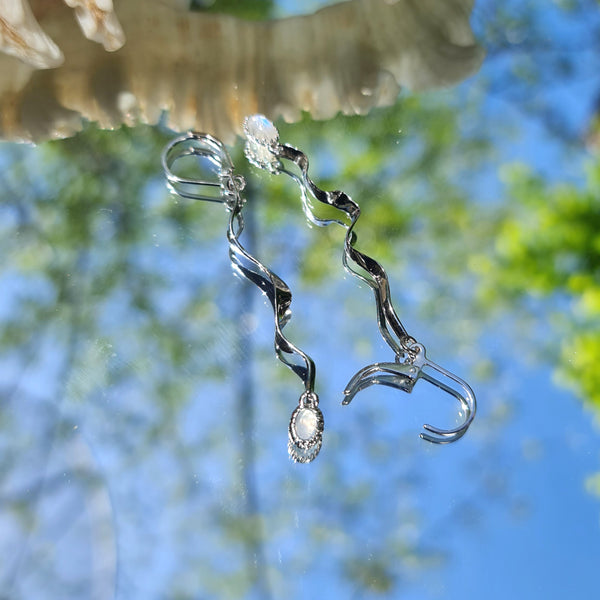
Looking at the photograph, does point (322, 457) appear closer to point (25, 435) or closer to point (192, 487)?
point (192, 487)

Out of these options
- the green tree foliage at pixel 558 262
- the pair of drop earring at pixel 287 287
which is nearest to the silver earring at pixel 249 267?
the pair of drop earring at pixel 287 287

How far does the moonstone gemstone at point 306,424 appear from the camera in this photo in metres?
0.57

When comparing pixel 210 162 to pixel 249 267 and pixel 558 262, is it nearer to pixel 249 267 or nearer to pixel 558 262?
pixel 249 267

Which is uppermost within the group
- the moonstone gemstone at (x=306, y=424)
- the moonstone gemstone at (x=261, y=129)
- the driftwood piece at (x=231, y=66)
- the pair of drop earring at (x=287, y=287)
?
the driftwood piece at (x=231, y=66)

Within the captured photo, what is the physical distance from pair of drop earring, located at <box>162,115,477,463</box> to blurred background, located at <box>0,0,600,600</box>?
11 mm

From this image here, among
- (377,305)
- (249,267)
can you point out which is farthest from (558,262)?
(249,267)

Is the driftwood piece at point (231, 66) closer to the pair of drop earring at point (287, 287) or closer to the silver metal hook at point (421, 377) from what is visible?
the pair of drop earring at point (287, 287)

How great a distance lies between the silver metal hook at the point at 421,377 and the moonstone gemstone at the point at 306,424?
4 cm

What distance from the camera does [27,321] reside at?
0.61 metres

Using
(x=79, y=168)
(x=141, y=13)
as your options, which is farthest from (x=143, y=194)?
(x=141, y=13)

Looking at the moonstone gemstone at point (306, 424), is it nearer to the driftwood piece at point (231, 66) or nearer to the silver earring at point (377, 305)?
the silver earring at point (377, 305)

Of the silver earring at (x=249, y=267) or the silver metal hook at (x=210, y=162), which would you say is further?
the silver metal hook at (x=210, y=162)

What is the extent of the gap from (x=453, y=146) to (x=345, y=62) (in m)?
0.13

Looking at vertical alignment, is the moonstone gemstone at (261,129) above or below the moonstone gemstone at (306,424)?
above
